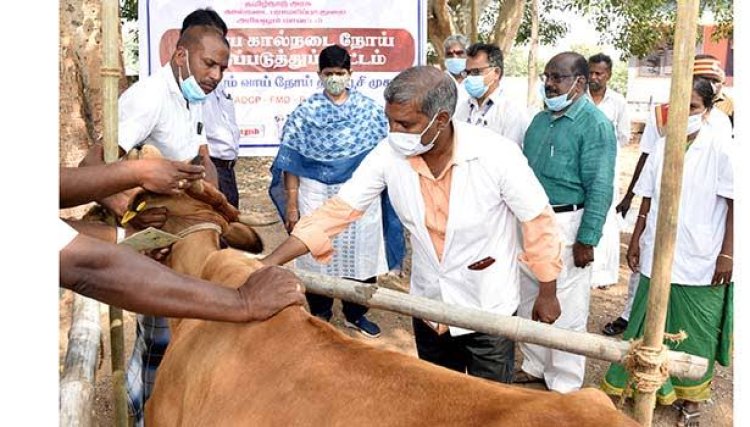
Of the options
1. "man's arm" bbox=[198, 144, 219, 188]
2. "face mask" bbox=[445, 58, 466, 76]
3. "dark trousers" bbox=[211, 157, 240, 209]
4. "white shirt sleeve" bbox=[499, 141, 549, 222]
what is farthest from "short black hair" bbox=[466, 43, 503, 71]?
"white shirt sleeve" bbox=[499, 141, 549, 222]

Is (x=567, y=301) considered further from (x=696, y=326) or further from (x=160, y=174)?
(x=160, y=174)

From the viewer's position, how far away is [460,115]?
20.4 feet

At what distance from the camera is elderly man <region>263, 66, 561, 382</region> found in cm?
301

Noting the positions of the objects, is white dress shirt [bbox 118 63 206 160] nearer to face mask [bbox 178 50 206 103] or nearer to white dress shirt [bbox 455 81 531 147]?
face mask [bbox 178 50 206 103]

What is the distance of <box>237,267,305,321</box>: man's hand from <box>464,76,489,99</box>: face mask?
12.8 feet

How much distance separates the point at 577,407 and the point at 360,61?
16.7 ft

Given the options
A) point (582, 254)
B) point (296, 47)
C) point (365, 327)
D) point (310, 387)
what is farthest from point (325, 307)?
point (310, 387)

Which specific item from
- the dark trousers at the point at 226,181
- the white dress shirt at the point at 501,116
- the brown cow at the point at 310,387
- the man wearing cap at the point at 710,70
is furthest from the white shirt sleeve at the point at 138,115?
the man wearing cap at the point at 710,70

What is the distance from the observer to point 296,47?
21.1ft

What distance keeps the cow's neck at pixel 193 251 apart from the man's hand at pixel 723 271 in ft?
9.36

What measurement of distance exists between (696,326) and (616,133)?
3.16 metres

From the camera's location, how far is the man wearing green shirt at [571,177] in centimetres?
441
